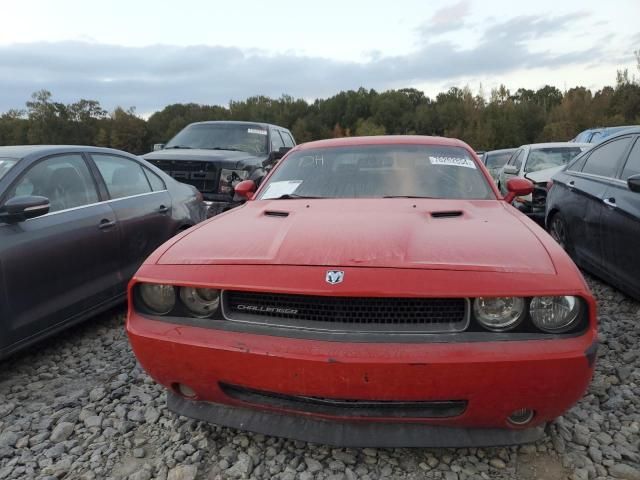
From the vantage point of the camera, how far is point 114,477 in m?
2.16

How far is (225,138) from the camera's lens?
8914mm

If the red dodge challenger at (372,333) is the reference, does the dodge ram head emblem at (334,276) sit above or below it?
above

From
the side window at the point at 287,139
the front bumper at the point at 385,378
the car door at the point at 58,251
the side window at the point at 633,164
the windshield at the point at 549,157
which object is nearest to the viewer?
the front bumper at the point at 385,378

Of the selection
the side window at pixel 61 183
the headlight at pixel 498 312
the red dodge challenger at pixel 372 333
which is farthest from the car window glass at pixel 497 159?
the headlight at pixel 498 312

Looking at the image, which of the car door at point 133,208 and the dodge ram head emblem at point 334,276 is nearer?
the dodge ram head emblem at point 334,276

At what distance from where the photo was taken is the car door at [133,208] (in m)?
4.05

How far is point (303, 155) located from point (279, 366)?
2211 mm

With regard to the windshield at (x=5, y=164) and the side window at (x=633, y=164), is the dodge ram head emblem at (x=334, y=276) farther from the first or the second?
the side window at (x=633, y=164)

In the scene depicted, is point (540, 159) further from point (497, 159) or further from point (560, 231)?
point (560, 231)

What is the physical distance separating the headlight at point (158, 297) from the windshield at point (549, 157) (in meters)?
8.39

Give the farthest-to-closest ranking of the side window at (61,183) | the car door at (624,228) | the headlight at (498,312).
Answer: the car door at (624,228) → the side window at (61,183) → the headlight at (498,312)

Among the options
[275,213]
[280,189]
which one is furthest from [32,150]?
[275,213]

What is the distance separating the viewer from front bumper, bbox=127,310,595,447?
1.82 m

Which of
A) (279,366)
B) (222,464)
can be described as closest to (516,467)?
(279,366)
